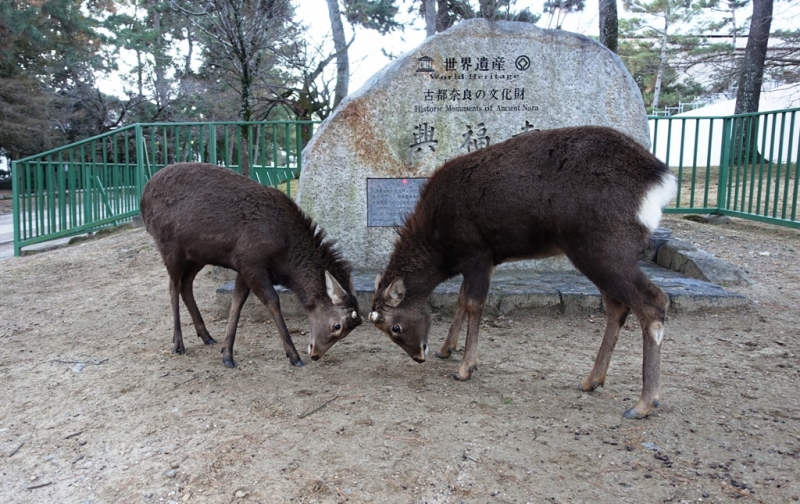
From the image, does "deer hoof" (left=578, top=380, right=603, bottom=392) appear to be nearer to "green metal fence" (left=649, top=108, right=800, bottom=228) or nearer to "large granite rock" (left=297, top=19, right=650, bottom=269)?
"large granite rock" (left=297, top=19, right=650, bottom=269)

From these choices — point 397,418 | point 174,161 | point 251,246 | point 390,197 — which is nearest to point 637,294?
point 397,418

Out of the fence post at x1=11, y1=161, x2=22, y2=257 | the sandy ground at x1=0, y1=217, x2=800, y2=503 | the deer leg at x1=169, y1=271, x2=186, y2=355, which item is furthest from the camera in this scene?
the fence post at x1=11, y1=161, x2=22, y2=257

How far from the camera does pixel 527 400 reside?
11.4 ft

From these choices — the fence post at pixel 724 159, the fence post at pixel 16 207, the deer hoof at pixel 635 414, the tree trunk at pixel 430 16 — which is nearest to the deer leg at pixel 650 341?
the deer hoof at pixel 635 414

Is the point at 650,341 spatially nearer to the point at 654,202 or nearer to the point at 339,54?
the point at 654,202

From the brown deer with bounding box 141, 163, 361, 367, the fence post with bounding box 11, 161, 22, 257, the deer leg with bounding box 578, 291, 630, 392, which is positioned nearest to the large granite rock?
the brown deer with bounding box 141, 163, 361, 367

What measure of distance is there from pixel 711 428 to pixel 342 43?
547 inches

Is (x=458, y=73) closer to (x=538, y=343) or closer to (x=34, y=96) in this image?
(x=538, y=343)

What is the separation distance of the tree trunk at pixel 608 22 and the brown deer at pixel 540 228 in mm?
8015

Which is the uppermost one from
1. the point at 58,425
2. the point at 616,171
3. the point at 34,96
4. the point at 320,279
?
the point at 34,96

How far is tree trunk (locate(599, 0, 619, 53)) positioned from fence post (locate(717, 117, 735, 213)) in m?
2.41

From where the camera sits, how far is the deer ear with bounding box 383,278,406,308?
3.80 m

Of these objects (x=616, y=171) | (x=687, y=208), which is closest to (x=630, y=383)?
(x=616, y=171)

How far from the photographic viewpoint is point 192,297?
4.66 meters
